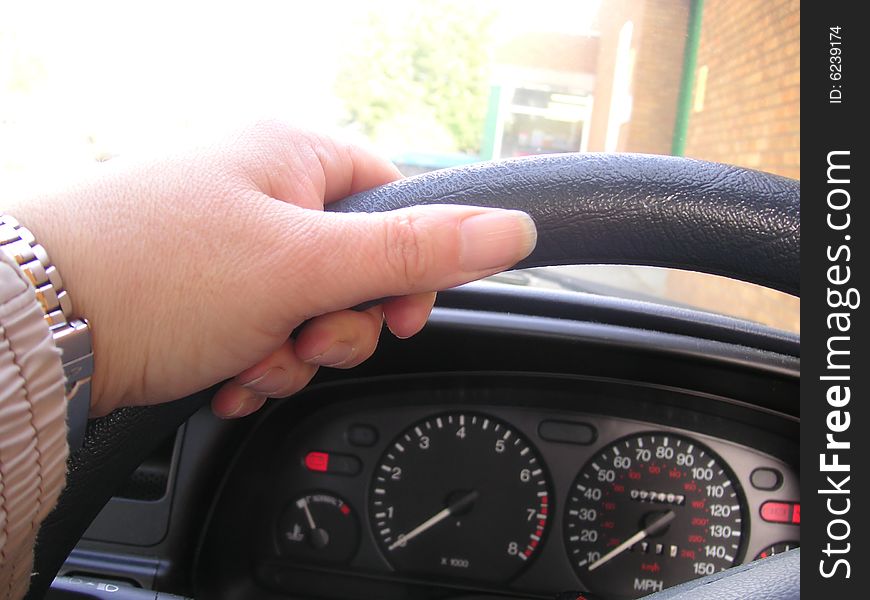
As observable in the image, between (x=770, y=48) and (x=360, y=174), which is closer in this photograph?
(x=360, y=174)

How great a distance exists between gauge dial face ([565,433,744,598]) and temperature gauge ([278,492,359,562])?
1.29 ft

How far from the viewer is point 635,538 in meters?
1.35

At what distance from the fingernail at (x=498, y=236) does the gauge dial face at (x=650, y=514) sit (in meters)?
0.78

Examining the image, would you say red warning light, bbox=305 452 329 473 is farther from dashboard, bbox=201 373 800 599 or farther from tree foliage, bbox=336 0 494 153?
tree foliage, bbox=336 0 494 153

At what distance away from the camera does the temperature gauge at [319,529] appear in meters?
1.40

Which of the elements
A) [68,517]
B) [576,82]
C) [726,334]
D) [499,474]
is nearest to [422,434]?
[499,474]

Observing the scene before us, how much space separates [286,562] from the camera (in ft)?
4.59

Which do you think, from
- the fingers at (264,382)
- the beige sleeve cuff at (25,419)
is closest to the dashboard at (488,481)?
the fingers at (264,382)

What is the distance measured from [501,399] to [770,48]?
2.85 feet

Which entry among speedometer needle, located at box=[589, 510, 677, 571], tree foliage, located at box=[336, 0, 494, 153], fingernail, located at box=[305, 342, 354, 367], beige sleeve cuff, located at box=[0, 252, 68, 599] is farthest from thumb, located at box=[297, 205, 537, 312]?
tree foliage, located at box=[336, 0, 494, 153]

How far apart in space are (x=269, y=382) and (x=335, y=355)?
88 mm

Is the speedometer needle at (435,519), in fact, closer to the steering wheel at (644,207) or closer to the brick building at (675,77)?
the steering wheel at (644,207)

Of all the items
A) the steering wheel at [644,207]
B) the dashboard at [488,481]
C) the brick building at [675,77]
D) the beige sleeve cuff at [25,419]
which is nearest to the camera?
the beige sleeve cuff at [25,419]
